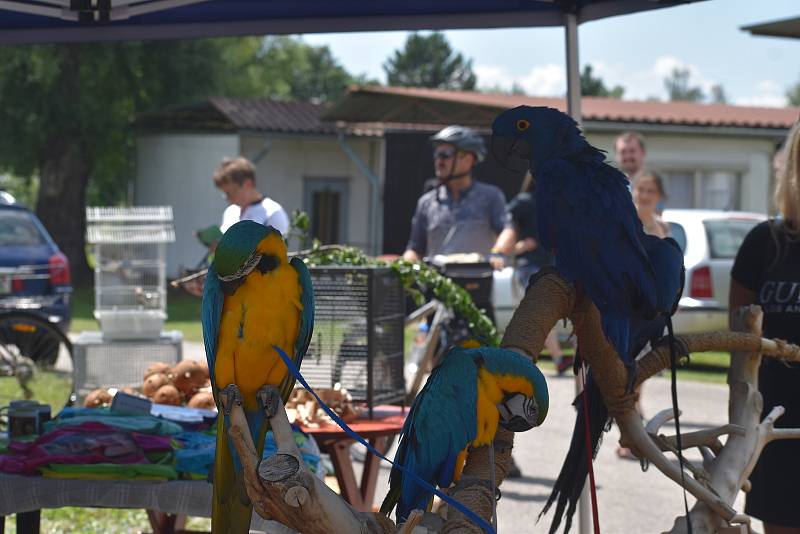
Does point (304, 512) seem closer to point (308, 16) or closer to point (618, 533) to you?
point (308, 16)

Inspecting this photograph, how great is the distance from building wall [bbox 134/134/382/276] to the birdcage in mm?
12982

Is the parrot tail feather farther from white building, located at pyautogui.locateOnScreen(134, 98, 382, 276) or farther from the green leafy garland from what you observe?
white building, located at pyautogui.locateOnScreen(134, 98, 382, 276)

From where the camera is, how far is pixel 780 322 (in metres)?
3.27

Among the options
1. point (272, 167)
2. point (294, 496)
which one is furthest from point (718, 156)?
point (294, 496)

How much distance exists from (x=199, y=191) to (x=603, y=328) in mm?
19777

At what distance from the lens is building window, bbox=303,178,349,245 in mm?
21609

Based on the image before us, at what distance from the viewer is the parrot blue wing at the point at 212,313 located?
1.98 m

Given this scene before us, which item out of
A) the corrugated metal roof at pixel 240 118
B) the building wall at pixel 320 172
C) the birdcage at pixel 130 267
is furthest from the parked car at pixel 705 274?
the building wall at pixel 320 172

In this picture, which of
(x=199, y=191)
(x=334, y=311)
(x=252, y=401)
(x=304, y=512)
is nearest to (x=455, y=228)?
(x=334, y=311)

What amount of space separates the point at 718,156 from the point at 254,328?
18493 millimetres

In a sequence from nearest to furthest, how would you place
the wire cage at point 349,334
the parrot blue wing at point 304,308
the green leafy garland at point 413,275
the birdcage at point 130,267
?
the parrot blue wing at point 304,308 < the wire cage at point 349,334 < the green leafy garland at point 413,275 < the birdcage at point 130,267

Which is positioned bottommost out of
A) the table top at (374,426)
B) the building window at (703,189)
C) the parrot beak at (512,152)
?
the table top at (374,426)

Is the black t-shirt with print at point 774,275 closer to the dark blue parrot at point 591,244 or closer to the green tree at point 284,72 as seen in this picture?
the dark blue parrot at point 591,244

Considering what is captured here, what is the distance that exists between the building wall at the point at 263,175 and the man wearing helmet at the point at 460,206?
14.4 metres
